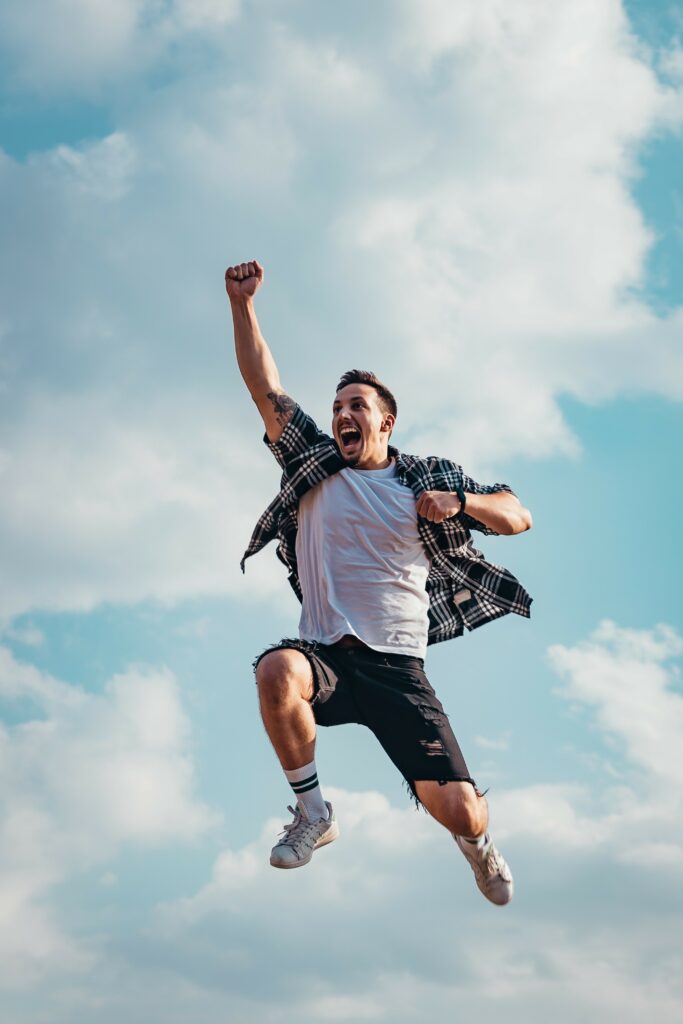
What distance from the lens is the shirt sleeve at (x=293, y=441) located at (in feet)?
24.6

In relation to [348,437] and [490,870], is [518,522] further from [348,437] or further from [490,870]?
[490,870]

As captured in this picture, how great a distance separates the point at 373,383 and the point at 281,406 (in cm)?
68

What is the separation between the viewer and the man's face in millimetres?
7590

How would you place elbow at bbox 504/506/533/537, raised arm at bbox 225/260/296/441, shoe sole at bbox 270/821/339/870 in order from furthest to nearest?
raised arm at bbox 225/260/296/441
elbow at bbox 504/506/533/537
shoe sole at bbox 270/821/339/870

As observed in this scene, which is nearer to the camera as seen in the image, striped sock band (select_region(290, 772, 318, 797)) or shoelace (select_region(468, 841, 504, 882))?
striped sock band (select_region(290, 772, 318, 797))

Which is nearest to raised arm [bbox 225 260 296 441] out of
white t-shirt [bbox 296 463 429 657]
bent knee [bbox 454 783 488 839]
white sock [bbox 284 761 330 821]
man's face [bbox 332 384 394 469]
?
man's face [bbox 332 384 394 469]

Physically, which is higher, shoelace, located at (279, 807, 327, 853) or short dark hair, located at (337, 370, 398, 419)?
short dark hair, located at (337, 370, 398, 419)

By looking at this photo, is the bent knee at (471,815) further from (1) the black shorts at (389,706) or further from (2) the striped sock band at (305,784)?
(2) the striped sock band at (305,784)

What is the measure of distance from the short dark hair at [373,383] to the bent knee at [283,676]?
1.97m

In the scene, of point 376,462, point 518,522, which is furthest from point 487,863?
point 376,462

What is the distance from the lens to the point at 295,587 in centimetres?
770

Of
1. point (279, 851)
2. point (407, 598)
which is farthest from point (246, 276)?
point (279, 851)

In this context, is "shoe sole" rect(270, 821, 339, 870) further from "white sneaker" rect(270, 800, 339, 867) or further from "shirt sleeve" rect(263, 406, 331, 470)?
"shirt sleeve" rect(263, 406, 331, 470)

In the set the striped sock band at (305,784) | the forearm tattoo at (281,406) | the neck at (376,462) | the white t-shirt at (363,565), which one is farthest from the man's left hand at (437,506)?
the striped sock band at (305,784)
